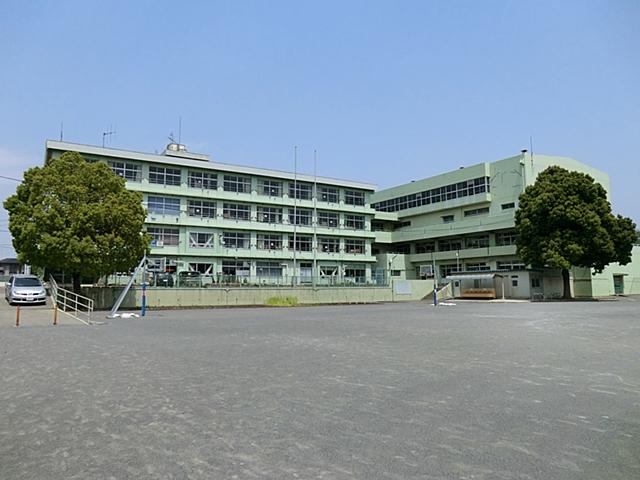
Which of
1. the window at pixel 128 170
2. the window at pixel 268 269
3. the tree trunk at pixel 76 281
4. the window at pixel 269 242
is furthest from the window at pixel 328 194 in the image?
the tree trunk at pixel 76 281

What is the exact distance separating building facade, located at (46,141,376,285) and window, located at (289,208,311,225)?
115 millimetres

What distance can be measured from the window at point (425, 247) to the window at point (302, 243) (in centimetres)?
1731

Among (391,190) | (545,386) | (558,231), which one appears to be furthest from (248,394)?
(391,190)

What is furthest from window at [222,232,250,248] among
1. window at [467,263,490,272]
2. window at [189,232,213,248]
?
window at [467,263,490,272]

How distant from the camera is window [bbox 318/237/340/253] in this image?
59031 millimetres

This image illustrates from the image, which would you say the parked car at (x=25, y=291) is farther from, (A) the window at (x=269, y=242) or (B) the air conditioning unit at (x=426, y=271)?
(B) the air conditioning unit at (x=426, y=271)

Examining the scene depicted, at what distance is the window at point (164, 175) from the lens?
49844 mm

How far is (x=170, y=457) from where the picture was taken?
468 centimetres

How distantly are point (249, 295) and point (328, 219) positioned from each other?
2009 cm

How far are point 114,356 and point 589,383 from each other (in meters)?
8.97

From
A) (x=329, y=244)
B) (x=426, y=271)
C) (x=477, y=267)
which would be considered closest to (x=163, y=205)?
(x=329, y=244)

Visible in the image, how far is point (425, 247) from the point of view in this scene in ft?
224

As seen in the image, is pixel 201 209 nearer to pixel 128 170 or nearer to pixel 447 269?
pixel 128 170

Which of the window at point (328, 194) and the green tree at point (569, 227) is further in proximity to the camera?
the window at point (328, 194)
